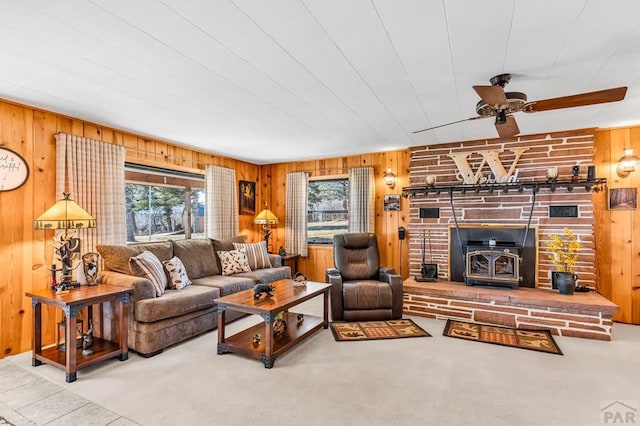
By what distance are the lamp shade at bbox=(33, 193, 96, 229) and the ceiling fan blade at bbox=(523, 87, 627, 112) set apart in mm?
3929

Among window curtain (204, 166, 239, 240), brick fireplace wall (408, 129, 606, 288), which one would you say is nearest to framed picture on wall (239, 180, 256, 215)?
window curtain (204, 166, 239, 240)

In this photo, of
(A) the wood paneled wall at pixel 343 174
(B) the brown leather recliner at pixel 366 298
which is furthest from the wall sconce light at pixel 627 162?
(B) the brown leather recliner at pixel 366 298

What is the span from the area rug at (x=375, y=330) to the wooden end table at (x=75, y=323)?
2089 mm

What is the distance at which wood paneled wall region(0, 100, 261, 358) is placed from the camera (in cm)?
304

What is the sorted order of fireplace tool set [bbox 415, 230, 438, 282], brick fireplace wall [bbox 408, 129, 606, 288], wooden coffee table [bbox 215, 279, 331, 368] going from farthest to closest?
fireplace tool set [bbox 415, 230, 438, 282], brick fireplace wall [bbox 408, 129, 606, 288], wooden coffee table [bbox 215, 279, 331, 368]

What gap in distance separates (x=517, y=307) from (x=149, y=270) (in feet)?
13.7

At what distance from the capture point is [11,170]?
10.0 ft

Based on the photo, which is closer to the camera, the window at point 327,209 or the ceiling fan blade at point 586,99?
the ceiling fan blade at point 586,99

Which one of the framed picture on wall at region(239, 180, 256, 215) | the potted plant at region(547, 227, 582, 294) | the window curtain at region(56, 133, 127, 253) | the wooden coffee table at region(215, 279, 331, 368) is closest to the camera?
the wooden coffee table at region(215, 279, 331, 368)

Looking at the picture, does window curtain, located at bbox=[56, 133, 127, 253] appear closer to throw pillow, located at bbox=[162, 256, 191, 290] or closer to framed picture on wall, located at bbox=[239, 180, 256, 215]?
throw pillow, located at bbox=[162, 256, 191, 290]

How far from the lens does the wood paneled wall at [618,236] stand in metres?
4.03

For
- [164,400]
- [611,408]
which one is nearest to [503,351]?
[611,408]

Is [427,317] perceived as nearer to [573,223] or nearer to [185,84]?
[573,223]

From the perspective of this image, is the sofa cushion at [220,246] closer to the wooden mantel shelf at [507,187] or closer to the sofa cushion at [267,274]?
the sofa cushion at [267,274]
